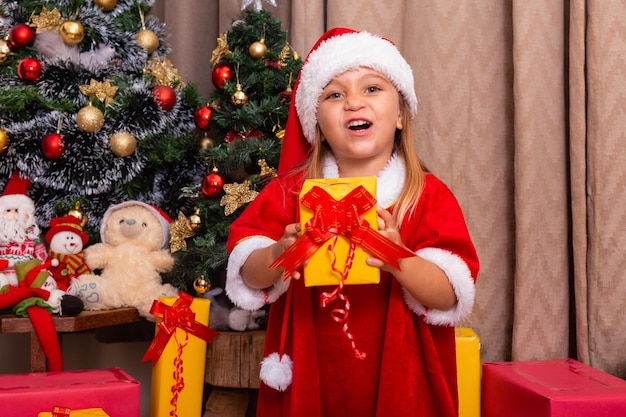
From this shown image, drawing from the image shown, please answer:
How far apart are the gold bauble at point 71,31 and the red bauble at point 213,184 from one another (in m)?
0.52

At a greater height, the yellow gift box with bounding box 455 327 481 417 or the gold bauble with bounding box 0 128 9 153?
the gold bauble with bounding box 0 128 9 153

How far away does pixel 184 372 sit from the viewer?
5.24 ft

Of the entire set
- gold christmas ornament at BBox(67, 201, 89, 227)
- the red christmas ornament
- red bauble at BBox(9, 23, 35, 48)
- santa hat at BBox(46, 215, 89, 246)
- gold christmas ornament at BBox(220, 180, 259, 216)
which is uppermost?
red bauble at BBox(9, 23, 35, 48)

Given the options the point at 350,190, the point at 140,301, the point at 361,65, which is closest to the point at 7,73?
the point at 140,301

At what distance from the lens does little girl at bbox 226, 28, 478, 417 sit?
45.6 inches

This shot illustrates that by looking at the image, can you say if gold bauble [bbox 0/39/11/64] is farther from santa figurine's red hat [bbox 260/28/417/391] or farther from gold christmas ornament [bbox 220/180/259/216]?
santa figurine's red hat [bbox 260/28/417/391]

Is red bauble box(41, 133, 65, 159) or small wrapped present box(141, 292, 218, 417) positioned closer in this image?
small wrapped present box(141, 292, 218, 417)

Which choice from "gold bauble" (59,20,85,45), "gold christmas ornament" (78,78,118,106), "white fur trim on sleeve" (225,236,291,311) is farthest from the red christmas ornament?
"white fur trim on sleeve" (225,236,291,311)

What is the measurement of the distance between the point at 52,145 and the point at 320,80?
817mm

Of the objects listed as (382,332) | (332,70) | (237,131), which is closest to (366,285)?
(382,332)

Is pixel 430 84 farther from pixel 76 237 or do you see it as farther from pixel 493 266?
pixel 76 237

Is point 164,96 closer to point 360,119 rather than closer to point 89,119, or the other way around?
point 89,119

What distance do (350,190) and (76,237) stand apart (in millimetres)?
942

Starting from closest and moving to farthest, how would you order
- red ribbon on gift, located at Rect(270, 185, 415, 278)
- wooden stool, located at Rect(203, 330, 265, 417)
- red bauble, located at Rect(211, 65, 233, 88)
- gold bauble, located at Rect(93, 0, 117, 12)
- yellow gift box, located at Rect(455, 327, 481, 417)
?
1. red ribbon on gift, located at Rect(270, 185, 415, 278)
2. yellow gift box, located at Rect(455, 327, 481, 417)
3. wooden stool, located at Rect(203, 330, 265, 417)
4. red bauble, located at Rect(211, 65, 233, 88)
5. gold bauble, located at Rect(93, 0, 117, 12)
